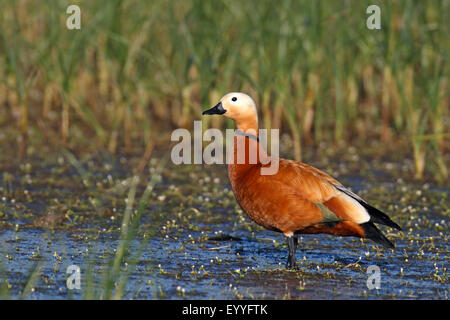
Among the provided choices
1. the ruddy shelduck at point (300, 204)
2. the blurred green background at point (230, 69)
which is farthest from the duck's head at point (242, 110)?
the blurred green background at point (230, 69)

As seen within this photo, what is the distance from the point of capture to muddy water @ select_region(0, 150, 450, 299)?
625 cm

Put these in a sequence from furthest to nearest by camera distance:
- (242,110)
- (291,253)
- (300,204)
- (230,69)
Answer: (230,69), (242,110), (291,253), (300,204)

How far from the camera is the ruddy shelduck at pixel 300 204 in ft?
21.5

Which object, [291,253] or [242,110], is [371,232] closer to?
[291,253]

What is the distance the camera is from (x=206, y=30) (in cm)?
1124

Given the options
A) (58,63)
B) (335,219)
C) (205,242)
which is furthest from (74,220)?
(58,63)

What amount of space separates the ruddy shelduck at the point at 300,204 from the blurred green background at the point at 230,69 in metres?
3.55

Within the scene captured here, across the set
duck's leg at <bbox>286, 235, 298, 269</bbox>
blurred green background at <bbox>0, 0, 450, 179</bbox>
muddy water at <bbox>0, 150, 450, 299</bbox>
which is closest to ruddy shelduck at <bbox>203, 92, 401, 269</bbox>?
duck's leg at <bbox>286, 235, 298, 269</bbox>

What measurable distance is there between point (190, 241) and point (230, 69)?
12.6 feet

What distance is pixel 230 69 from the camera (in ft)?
36.4

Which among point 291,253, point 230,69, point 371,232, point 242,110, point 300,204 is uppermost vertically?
point 230,69

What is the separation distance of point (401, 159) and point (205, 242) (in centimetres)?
486

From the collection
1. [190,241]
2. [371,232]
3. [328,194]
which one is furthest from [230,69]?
[371,232]
